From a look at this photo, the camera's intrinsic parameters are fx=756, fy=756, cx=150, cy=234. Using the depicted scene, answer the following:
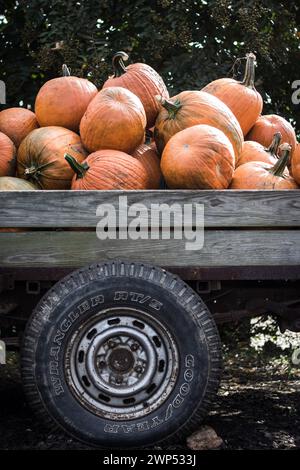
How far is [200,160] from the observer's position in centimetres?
352

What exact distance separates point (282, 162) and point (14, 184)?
129cm

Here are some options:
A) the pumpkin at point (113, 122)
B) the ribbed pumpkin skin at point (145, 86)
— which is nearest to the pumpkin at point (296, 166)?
the pumpkin at point (113, 122)

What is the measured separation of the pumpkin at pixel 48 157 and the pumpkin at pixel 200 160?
521mm

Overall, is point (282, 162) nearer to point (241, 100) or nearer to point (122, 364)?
point (241, 100)

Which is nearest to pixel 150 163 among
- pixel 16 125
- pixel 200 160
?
pixel 200 160

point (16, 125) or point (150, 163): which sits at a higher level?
point (16, 125)

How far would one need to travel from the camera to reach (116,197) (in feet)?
10.6

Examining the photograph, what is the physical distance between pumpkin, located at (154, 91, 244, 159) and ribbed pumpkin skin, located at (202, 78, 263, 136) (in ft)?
0.98

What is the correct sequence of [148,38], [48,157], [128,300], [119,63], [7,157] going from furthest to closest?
[148,38]
[119,63]
[7,157]
[48,157]
[128,300]

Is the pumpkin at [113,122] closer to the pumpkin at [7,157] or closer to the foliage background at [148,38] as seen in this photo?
the pumpkin at [7,157]

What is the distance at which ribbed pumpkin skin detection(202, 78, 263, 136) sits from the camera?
4230 millimetres

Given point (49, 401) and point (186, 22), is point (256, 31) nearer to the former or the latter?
point (186, 22)

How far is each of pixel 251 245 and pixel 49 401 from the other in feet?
3.57

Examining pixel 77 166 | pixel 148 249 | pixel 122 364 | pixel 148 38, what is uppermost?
pixel 148 38
